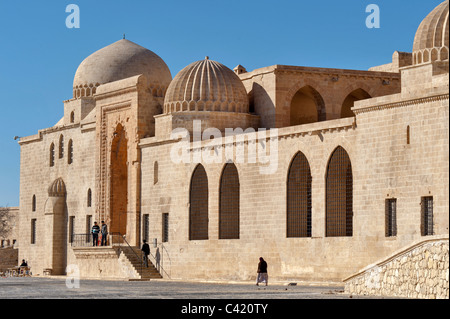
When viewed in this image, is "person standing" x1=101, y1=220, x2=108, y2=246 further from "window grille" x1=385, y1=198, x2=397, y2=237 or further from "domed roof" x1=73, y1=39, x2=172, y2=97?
"window grille" x1=385, y1=198, x2=397, y2=237

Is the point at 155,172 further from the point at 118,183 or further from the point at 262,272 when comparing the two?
the point at 262,272

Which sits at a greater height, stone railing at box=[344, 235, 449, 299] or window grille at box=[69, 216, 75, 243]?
window grille at box=[69, 216, 75, 243]

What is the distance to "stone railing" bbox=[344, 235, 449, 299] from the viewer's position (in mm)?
19625

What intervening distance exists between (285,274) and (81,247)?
37.9 ft

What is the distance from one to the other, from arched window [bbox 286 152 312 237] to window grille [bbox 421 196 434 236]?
5.29 meters

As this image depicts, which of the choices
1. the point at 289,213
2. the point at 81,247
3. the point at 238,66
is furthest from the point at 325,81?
the point at 81,247

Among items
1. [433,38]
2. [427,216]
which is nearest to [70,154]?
[433,38]

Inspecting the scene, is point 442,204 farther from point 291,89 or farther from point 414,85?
point 291,89

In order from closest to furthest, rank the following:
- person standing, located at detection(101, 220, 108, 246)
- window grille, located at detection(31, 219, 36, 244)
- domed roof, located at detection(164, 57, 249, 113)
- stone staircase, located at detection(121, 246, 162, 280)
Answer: domed roof, located at detection(164, 57, 249, 113) < stone staircase, located at detection(121, 246, 162, 280) < person standing, located at detection(101, 220, 108, 246) < window grille, located at detection(31, 219, 36, 244)

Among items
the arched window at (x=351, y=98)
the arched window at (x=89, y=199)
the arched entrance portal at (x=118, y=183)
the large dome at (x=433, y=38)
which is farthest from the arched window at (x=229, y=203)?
the arched window at (x=89, y=199)

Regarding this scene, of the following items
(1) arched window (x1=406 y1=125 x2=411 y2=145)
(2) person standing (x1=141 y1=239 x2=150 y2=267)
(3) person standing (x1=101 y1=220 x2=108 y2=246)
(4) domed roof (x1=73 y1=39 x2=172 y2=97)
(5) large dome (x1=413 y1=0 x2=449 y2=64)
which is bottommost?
(2) person standing (x1=141 y1=239 x2=150 y2=267)

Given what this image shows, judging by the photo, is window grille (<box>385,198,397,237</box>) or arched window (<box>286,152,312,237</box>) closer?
window grille (<box>385,198,397,237</box>)

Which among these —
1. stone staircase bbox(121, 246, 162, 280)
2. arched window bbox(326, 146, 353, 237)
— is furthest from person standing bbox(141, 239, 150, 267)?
arched window bbox(326, 146, 353, 237)

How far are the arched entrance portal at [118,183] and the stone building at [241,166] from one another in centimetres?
5
